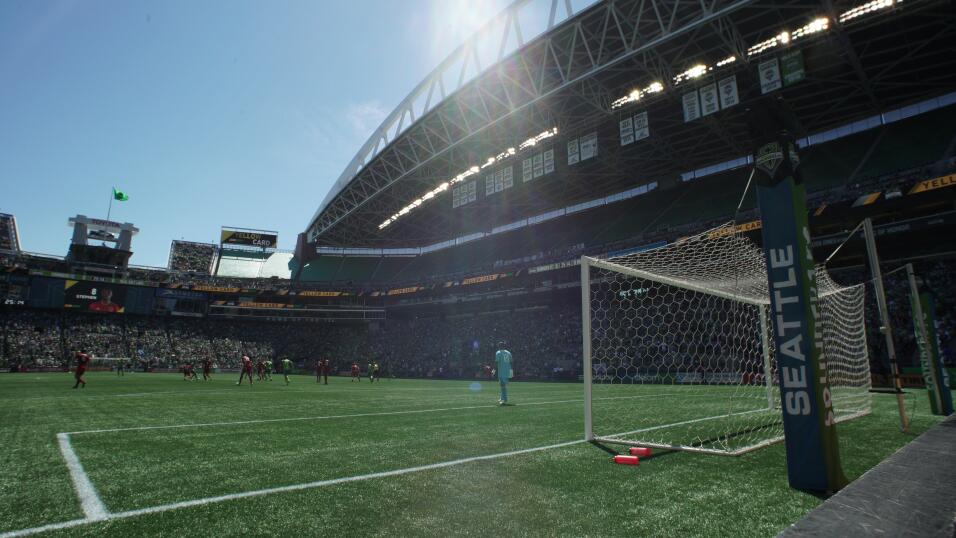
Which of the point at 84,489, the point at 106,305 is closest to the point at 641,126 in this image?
the point at 84,489

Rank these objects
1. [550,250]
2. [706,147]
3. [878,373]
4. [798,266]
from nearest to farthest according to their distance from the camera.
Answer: [798,266], [878,373], [706,147], [550,250]

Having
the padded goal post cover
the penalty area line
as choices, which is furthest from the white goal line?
the padded goal post cover

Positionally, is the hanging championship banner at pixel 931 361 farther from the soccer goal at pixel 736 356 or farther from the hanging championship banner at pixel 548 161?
the hanging championship banner at pixel 548 161

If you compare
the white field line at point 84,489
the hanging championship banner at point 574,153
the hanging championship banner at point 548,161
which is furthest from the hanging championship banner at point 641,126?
the white field line at point 84,489

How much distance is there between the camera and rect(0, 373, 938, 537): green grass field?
8.97 ft

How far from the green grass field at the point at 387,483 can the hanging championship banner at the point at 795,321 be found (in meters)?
0.29

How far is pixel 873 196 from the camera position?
21391mm

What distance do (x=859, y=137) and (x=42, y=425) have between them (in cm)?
3887

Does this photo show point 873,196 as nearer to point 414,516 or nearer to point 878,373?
point 878,373

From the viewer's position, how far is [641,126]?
21547 mm

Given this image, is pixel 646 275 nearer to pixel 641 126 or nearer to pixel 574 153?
pixel 641 126

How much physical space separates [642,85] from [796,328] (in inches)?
864

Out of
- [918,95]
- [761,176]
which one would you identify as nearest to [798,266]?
[761,176]

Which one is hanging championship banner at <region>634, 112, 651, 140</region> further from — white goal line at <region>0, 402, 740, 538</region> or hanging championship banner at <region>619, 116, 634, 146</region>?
white goal line at <region>0, 402, 740, 538</region>
